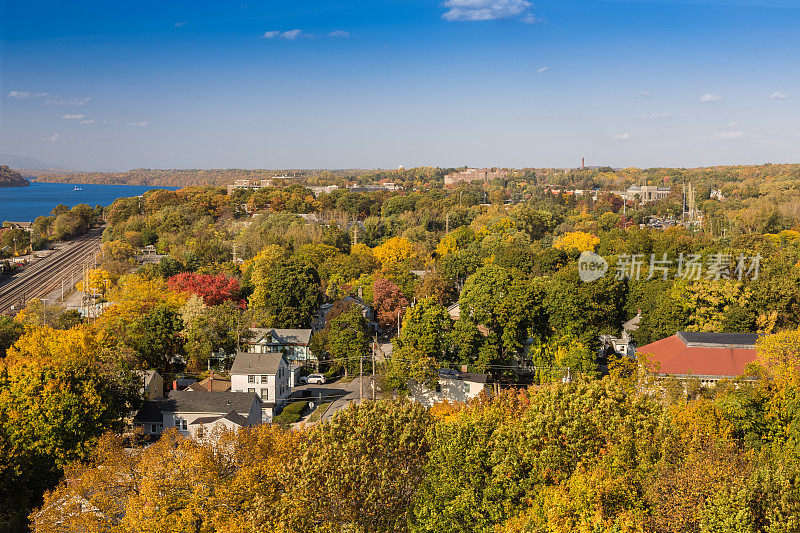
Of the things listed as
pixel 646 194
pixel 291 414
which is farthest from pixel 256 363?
pixel 646 194

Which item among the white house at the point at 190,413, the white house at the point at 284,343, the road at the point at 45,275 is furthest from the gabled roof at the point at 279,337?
the road at the point at 45,275

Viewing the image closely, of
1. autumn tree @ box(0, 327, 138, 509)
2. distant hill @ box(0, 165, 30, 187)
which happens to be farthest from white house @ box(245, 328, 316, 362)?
distant hill @ box(0, 165, 30, 187)

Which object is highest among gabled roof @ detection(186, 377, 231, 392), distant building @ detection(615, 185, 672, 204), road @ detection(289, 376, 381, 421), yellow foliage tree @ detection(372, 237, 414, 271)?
distant building @ detection(615, 185, 672, 204)

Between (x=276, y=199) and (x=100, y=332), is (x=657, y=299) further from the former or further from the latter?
(x=276, y=199)

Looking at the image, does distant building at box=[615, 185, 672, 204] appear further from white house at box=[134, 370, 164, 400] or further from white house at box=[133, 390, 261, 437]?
white house at box=[133, 390, 261, 437]

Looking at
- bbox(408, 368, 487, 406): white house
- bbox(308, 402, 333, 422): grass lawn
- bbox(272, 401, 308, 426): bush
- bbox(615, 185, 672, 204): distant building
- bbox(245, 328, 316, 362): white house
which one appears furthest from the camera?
bbox(615, 185, 672, 204): distant building

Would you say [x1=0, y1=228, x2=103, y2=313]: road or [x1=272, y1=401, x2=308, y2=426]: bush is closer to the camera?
[x1=272, y1=401, x2=308, y2=426]: bush

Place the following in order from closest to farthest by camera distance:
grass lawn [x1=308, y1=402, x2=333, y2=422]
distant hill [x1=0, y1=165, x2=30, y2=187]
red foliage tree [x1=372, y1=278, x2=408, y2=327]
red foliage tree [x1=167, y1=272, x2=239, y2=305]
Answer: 1. grass lawn [x1=308, y1=402, x2=333, y2=422]
2. red foliage tree [x1=167, y1=272, x2=239, y2=305]
3. red foliage tree [x1=372, y1=278, x2=408, y2=327]
4. distant hill [x1=0, y1=165, x2=30, y2=187]

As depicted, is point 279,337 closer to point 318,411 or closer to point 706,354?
point 318,411
